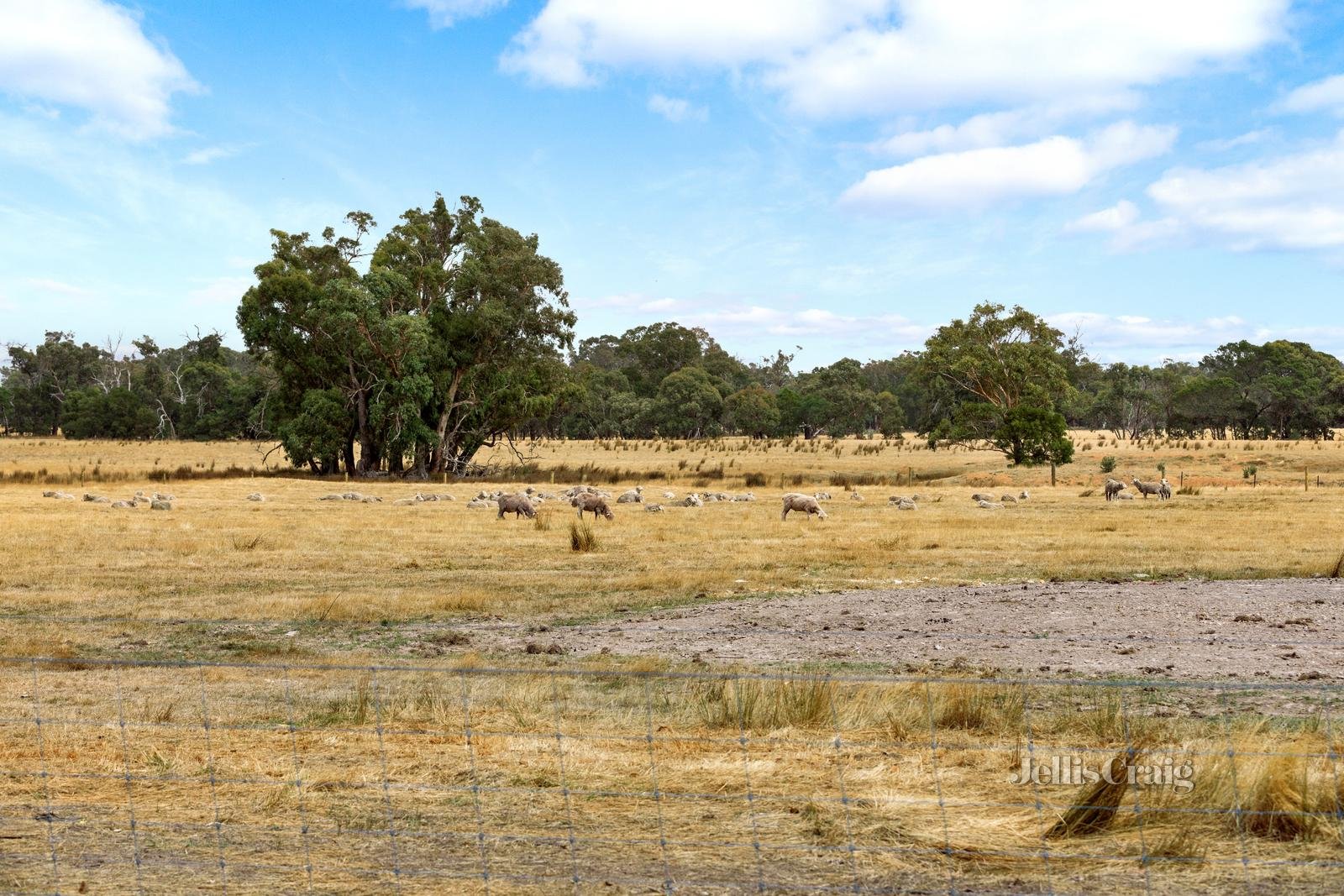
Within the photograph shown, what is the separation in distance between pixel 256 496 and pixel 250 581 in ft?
66.1

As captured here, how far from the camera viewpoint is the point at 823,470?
65.1 metres

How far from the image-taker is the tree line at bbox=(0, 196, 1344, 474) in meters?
53.2

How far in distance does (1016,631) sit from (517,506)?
749 inches

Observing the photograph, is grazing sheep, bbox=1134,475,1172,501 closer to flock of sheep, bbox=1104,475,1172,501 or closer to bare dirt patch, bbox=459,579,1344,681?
flock of sheep, bbox=1104,475,1172,501

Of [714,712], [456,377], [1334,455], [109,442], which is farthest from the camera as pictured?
[109,442]

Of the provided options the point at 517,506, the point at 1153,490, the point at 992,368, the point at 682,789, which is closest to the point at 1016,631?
the point at 682,789

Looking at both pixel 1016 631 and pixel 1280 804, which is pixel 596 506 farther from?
pixel 1280 804

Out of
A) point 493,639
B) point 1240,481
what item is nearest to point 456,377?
point 1240,481

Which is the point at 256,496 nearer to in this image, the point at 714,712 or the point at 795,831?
the point at 714,712

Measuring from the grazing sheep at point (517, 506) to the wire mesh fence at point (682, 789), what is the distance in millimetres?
20325

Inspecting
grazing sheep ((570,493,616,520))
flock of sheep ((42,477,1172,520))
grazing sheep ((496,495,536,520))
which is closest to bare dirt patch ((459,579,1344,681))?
grazing sheep ((570,493,616,520))

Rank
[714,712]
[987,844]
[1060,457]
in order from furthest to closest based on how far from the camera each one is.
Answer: [1060,457] < [714,712] < [987,844]

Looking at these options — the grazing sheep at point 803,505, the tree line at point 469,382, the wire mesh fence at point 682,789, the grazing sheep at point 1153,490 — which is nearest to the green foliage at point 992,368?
the tree line at point 469,382

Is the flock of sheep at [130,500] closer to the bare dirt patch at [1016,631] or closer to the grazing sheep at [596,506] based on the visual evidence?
the grazing sheep at [596,506]
